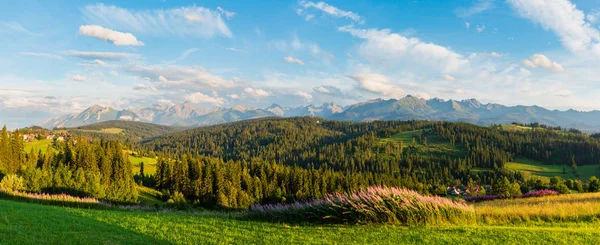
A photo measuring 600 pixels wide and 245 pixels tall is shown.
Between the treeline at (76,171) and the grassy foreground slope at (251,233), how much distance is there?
194ft

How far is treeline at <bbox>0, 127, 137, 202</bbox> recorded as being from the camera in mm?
64312

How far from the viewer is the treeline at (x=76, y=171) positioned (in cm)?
6431

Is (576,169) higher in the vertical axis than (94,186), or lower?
lower

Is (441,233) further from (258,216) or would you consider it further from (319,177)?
(319,177)

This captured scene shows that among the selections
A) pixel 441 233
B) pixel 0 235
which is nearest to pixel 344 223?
pixel 441 233

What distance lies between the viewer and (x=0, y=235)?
9234 mm

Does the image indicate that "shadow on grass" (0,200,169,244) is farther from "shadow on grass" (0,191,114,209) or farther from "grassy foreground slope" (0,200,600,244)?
"shadow on grass" (0,191,114,209)

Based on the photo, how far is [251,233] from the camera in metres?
10.9

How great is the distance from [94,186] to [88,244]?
69222 millimetres

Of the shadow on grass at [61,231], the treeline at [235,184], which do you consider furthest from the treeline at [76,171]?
the shadow on grass at [61,231]

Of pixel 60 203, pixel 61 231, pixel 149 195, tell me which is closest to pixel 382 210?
pixel 61 231

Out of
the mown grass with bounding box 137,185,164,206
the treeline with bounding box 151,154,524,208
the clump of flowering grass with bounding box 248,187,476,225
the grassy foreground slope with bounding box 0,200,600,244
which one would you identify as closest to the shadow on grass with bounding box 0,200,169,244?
the grassy foreground slope with bounding box 0,200,600,244

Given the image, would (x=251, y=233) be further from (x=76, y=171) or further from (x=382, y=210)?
(x=76, y=171)

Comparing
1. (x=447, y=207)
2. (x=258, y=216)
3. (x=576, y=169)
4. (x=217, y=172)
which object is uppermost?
(x=447, y=207)
